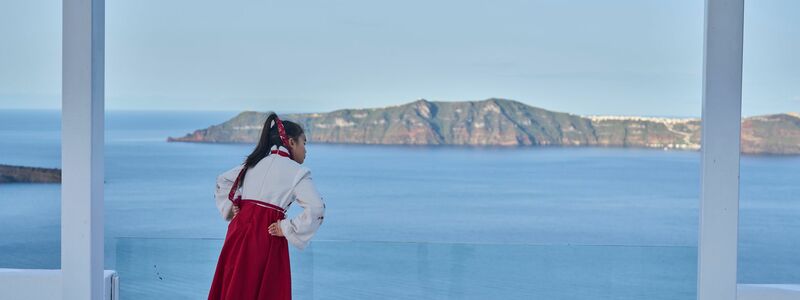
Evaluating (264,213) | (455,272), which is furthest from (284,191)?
(455,272)

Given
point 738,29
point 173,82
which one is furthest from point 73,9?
point 173,82

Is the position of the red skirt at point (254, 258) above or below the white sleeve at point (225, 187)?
below

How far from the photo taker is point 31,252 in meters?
15.9

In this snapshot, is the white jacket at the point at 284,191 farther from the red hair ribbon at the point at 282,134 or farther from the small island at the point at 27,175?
the small island at the point at 27,175

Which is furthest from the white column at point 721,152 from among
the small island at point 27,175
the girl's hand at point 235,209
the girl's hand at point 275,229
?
the small island at point 27,175

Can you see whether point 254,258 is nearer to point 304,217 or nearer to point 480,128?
point 304,217

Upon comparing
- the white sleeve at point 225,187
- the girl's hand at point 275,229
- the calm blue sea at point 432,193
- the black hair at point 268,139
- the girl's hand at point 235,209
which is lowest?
the calm blue sea at point 432,193

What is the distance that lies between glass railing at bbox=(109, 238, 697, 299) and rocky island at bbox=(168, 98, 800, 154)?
1111cm

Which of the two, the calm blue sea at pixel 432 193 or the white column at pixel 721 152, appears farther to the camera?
the calm blue sea at pixel 432 193

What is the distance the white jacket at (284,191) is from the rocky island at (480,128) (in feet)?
39.3

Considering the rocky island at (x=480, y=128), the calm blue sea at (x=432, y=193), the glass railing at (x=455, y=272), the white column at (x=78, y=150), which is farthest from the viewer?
the rocky island at (x=480, y=128)

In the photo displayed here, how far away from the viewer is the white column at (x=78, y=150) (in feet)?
11.7

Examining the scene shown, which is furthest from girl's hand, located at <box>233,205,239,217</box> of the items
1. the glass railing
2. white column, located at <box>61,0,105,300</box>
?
the glass railing

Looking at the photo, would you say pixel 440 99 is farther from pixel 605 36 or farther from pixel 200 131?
pixel 200 131
